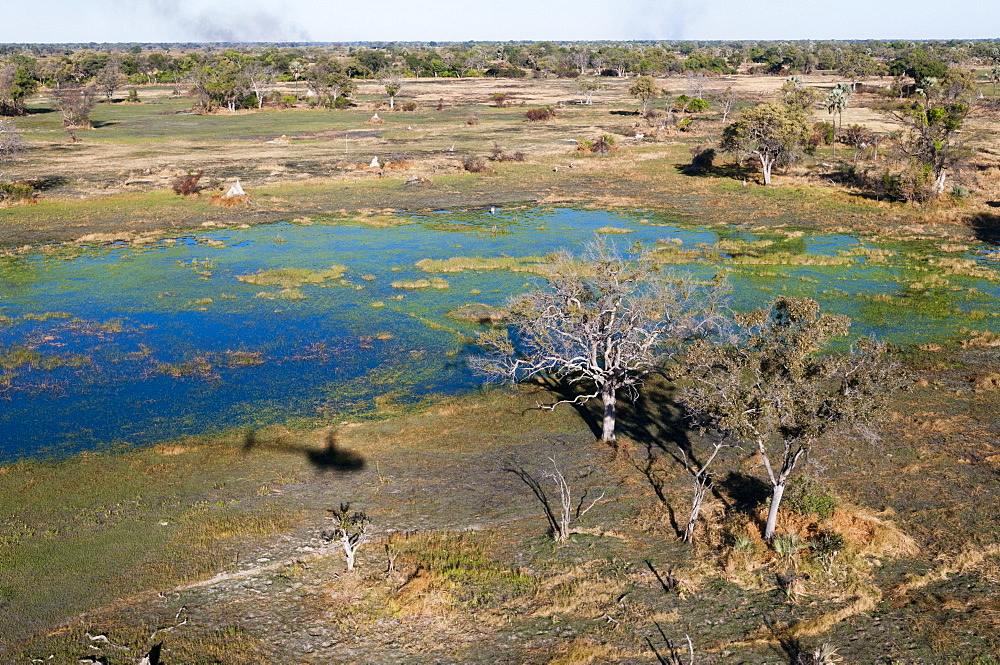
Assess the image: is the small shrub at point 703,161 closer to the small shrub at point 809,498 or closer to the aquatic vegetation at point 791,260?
the aquatic vegetation at point 791,260

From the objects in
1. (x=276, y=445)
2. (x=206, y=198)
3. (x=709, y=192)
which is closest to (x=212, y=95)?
(x=206, y=198)

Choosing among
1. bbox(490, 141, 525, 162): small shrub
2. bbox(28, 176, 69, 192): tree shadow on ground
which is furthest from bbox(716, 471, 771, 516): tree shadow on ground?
bbox(28, 176, 69, 192): tree shadow on ground

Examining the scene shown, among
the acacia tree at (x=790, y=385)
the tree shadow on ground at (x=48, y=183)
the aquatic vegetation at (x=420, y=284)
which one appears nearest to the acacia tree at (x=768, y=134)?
the aquatic vegetation at (x=420, y=284)

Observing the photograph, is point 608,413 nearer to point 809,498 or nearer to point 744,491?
point 744,491

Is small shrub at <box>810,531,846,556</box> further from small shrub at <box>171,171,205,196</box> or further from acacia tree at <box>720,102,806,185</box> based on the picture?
small shrub at <box>171,171,205,196</box>

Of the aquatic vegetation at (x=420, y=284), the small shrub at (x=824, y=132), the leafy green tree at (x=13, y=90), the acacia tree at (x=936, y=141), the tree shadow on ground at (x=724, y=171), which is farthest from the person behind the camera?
the leafy green tree at (x=13, y=90)
